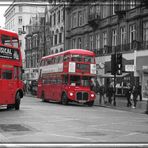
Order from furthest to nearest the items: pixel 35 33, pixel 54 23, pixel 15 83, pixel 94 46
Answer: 1. pixel 35 33
2. pixel 54 23
3. pixel 94 46
4. pixel 15 83

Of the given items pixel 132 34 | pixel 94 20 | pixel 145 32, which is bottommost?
pixel 145 32

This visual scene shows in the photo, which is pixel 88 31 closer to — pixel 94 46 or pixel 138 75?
pixel 94 46

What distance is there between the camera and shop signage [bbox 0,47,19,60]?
2450 cm

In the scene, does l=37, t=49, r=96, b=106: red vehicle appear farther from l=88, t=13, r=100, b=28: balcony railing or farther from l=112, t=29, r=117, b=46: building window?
l=88, t=13, r=100, b=28: balcony railing

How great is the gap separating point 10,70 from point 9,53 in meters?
1.09

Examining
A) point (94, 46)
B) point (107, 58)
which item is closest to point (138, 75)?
point (107, 58)

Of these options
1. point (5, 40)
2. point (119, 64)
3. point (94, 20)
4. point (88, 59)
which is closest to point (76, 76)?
point (88, 59)

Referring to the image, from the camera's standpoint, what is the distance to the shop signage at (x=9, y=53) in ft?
80.4

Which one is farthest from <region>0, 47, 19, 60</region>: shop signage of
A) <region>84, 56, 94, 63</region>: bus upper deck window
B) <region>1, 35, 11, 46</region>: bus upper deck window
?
<region>84, 56, 94, 63</region>: bus upper deck window

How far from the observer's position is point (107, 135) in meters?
14.1

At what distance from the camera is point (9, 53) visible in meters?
25.3

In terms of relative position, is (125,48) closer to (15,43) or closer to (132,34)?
(132,34)

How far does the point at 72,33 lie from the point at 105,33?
10.3 m

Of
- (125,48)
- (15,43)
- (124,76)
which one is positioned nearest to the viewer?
(15,43)
